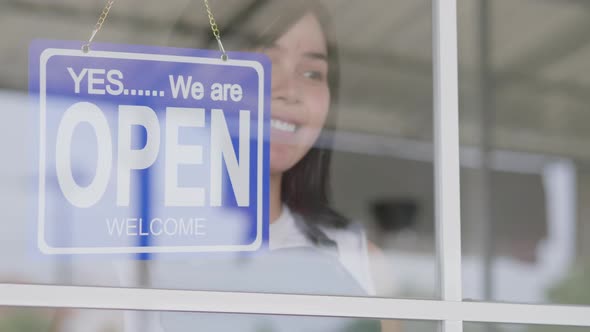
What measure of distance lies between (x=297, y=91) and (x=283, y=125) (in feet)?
0.41

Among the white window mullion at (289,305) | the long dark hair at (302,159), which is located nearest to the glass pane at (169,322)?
the white window mullion at (289,305)

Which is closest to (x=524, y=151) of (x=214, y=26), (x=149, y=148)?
(x=214, y=26)

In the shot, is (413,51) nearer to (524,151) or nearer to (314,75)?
(314,75)

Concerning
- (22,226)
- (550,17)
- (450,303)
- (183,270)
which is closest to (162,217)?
(183,270)

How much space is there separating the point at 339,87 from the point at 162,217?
721 millimetres

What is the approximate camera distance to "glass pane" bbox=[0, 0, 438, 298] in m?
2.67

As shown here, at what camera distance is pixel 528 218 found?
3.12 metres

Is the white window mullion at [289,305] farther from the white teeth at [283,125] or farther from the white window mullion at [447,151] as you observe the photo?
the white teeth at [283,125]

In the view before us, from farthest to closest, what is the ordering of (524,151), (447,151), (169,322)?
(524,151) < (447,151) < (169,322)

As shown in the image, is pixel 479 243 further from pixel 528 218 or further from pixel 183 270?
pixel 183 270

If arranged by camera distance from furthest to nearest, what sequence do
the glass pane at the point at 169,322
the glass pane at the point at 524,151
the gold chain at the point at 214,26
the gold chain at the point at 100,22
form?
the glass pane at the point at 524,151 < the gold chain at the point at 214,26 < the gold chain at the point at 100,22 < the glass pane at the point at 169,322

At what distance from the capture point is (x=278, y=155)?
9.47ft

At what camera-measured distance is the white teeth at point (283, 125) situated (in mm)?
2885

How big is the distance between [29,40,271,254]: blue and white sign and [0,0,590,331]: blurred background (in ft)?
0.18
